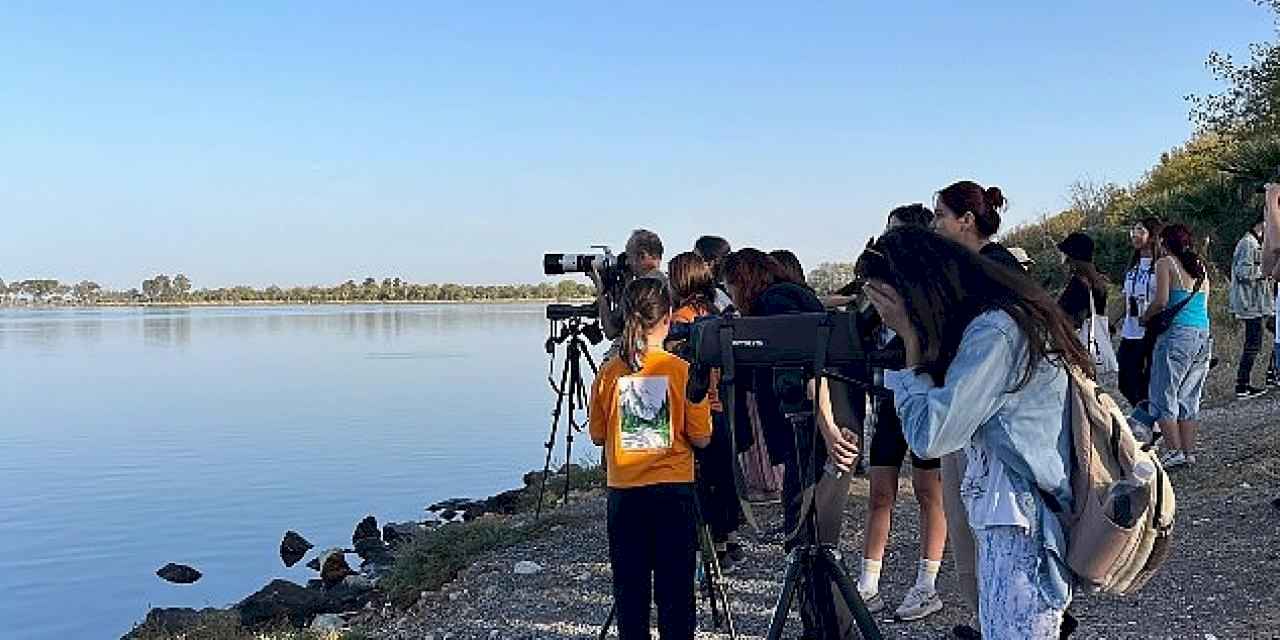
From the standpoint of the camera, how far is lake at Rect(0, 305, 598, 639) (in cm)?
1084

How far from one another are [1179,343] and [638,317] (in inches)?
176

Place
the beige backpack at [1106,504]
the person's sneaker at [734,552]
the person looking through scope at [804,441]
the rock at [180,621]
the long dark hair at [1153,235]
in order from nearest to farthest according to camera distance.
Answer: the beige backpack at [1106,504] < the person looking through scope at [804,441] < the person's sneaker at [734,552] < the long dark hair at [1153,235] < the rock at [180,621]

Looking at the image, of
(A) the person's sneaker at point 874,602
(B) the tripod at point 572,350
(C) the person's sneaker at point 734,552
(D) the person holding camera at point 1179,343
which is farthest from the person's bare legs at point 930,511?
(D) the person holding camera at point 1179,343

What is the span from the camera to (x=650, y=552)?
13.5ft

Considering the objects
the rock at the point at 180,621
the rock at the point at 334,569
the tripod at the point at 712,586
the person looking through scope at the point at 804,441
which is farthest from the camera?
the rock at the point at 334,569

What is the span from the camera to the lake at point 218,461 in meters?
10.8

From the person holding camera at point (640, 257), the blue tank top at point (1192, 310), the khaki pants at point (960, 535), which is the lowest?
the khaki pants at point (960, 535)

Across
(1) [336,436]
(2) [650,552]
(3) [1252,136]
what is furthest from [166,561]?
(3) [1252,136]

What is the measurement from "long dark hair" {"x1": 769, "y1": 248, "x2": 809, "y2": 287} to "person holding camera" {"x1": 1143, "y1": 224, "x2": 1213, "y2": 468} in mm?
2988

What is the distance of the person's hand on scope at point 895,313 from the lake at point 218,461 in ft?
27.6

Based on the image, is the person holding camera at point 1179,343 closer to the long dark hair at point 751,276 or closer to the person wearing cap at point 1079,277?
the person wearing cap at point 1079,277

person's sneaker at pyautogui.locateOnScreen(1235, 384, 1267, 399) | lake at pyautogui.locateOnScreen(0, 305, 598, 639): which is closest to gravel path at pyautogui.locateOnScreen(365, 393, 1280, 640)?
person's sneaker at pyautogui.locateOnScreen(1235, 384, 1267, 399)

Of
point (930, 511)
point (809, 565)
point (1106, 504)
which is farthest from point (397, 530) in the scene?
point (1106, 504)

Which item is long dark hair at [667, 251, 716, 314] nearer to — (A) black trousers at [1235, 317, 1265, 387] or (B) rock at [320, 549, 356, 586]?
(B) rock at [320, 549, 356, 586]
